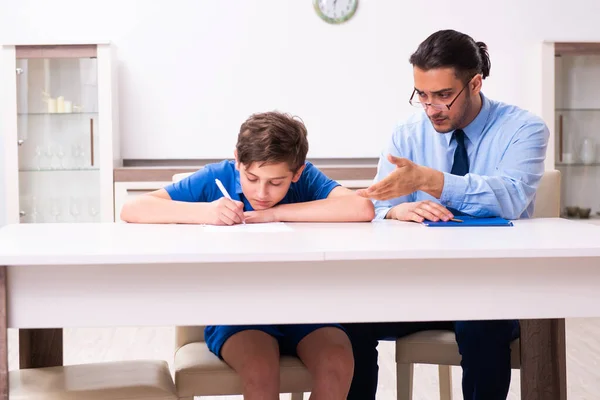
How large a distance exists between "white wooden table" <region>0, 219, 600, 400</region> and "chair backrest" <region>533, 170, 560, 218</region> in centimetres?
83

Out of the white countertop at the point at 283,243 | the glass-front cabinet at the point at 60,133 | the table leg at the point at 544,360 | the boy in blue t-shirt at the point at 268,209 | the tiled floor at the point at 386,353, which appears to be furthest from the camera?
the glass-front cabinet at the point at 60,133

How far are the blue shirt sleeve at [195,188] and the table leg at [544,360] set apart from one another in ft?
2.85

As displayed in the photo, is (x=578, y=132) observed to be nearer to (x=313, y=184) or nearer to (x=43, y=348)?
(x=313, y=184)

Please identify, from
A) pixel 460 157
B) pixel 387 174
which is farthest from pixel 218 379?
Answer: pixel 460 157

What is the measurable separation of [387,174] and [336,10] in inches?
103

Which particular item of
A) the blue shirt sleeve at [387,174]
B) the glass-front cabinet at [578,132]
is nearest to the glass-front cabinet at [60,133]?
the blue shirt sleeve at [387,174]

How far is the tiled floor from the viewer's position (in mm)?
2984

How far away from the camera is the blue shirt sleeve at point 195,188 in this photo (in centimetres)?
210

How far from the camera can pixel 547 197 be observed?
2.33 m

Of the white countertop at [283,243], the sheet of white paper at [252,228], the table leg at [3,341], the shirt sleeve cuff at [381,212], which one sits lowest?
the table leg at [3,341]

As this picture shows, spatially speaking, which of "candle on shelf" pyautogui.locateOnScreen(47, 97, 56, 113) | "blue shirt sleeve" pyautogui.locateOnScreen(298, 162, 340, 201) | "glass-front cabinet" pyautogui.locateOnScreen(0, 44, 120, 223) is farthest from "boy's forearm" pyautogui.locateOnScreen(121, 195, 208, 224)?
"candle on shelf" pyautogui.locateOnScreen(47, 97, 56, 113)

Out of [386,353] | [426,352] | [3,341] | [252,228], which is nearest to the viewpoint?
[3,341]

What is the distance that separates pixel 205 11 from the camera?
4715mm

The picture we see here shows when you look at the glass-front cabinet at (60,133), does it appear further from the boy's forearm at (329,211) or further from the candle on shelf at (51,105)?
Answer: the boy's forearm at (329,211)
